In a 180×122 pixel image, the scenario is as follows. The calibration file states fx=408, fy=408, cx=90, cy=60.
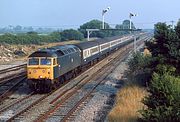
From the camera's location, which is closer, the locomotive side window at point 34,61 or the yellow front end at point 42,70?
the yellow front end at point 42,70

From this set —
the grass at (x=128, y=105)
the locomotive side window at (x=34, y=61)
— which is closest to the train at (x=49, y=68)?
the locomotive side window at (x=34, y=61)

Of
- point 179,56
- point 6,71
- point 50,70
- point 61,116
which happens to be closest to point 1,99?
point 50,70

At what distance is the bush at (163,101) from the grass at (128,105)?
201 centimetres

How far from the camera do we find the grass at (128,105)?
684 inches

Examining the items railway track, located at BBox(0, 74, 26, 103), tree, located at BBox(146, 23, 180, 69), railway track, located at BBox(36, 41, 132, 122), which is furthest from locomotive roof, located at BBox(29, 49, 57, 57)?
tree, located at BBox(146, 23, 180, 69)

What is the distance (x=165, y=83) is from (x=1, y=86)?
52.8 feet

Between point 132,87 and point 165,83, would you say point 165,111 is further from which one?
point 132,87

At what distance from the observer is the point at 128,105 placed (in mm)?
20047

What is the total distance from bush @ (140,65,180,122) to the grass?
2014 millimetres

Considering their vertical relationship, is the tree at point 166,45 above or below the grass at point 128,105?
above

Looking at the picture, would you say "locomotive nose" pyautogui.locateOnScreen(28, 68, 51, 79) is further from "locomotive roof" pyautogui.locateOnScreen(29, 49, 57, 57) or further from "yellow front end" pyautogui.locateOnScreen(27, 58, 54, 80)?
"locomotive roof" pyautogui.locateOnScreen(29, 49, 57, 57)

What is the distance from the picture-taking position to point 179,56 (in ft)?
77.8

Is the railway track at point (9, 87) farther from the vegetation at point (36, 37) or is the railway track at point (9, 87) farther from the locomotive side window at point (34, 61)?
the vegetation at point (36, 37)

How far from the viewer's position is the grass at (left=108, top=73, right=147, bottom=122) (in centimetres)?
1738
